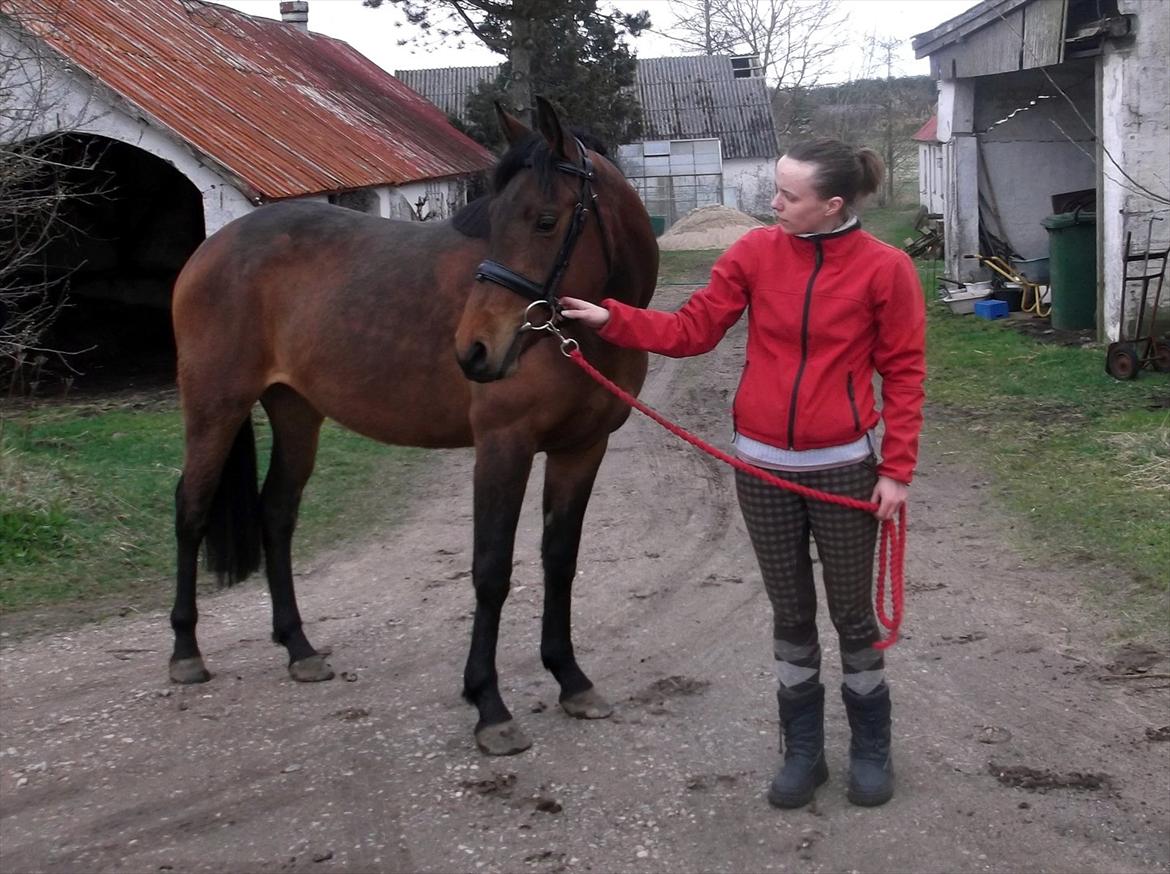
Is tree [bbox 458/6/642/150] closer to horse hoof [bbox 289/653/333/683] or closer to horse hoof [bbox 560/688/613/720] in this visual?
horse hoof [bbox 289/653/333/683]

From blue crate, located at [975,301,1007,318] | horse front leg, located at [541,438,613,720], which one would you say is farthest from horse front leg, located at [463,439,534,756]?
blue crate, located at [975,301,1007,318]

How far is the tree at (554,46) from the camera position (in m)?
21.5

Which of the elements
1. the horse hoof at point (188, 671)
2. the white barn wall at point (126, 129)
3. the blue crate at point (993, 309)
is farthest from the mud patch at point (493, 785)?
the blue crate at point (993, 309)

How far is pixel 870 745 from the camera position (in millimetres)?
3219

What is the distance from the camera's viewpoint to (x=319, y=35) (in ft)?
74.5

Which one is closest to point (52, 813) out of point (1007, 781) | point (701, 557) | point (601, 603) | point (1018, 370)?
point (601, 603)

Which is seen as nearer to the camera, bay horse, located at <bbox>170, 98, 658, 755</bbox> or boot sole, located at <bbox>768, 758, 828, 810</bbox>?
boot sole, located at <bbox>768, 758, 828, 810</bbox>

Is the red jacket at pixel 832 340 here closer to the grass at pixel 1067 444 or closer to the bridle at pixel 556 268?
the bridle at pixel 556 268

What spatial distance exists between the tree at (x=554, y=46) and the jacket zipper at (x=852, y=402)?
19.0m

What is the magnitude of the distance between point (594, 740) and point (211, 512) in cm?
185

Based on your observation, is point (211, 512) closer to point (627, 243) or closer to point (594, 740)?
point (594, 740)

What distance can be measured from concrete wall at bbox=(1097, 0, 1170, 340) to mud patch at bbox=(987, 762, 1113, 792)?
306 inches

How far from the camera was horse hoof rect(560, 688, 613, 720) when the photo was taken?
3.86 m

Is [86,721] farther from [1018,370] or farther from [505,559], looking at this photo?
[1018,370]
